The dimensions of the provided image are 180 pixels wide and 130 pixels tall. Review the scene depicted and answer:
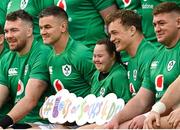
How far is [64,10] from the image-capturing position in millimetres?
6312

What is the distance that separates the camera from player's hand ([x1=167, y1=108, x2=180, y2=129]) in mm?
4625

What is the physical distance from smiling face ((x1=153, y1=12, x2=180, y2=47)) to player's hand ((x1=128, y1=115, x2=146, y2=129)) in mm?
621

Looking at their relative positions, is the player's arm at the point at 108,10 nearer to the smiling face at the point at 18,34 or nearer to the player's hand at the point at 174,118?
the smiling face at the point at 18,34

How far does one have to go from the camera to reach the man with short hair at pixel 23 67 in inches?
250

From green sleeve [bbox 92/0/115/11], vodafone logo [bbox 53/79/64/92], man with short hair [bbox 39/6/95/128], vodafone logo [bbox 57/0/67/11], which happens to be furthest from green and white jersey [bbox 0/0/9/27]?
vodafone logo [bbox 53/79/64/92]

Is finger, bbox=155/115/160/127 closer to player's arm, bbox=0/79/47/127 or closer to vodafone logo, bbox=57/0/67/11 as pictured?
player's arm, bbox=0/79/47/127

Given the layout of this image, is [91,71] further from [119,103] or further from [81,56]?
[119,103]

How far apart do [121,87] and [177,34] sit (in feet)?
2.35

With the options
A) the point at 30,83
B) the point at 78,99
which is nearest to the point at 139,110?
the point at 78,99

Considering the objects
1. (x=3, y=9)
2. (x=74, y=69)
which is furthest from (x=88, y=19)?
(x=3, y=9)

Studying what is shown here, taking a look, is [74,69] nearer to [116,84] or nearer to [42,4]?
[116,84]

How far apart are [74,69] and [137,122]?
129cm

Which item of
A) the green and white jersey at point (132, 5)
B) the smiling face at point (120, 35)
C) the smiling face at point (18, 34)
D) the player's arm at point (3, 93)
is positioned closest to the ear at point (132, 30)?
the smiling face at point (120, 35)

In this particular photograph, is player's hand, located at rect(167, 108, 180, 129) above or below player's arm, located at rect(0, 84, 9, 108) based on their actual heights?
below
